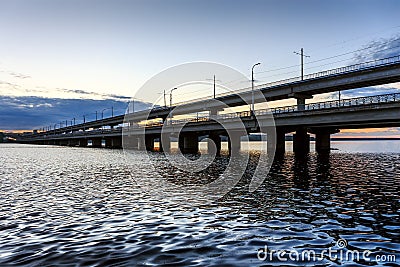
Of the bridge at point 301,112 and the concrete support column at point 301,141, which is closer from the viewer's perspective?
the bridge at point 301,112

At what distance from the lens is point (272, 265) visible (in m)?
8.75

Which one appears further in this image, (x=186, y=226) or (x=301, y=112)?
Result: (x=301, y=112)

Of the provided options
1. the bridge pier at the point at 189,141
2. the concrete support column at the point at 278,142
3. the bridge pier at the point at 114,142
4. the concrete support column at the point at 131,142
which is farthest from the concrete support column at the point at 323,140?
the bridge pier at the point at 114,142

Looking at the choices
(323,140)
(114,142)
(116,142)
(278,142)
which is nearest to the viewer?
(278,142)

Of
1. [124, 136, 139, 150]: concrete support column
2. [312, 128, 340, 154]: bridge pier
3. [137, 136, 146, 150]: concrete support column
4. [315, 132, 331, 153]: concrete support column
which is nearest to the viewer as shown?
[312, 128, 340, 154]: bridge pier

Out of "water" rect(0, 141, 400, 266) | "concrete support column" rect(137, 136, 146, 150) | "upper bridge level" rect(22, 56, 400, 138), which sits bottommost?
"water" rect(0, 141, 400, 266)

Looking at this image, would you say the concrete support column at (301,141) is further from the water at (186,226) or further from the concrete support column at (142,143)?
the water at (186,226)

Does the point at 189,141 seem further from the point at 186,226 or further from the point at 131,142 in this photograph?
the point at 186,226

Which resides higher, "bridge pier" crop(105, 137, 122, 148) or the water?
"bridge pier" crop(105, 137, 122, 148)

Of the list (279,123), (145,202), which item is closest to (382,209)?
(145,202)

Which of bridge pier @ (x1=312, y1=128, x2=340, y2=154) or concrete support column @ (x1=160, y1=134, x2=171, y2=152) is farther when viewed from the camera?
concrete support column @ (x1=160, y1=134, x2=171, y2=152)

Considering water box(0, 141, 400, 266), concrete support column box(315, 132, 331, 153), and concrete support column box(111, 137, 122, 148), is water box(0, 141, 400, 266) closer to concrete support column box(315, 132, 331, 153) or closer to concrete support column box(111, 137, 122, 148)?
concrete support column box(315, 132, 331, 153)

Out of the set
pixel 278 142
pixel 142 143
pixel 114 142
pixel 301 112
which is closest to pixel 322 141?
pixel 278 142

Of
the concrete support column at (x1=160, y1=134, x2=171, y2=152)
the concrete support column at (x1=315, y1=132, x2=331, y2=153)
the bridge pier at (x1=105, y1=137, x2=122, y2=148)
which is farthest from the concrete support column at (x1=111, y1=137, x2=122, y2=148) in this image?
the concrete support column at (x1=315, y1=132, x2=331, y2=153)
